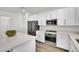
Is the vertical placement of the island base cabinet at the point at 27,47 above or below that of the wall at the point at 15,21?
below

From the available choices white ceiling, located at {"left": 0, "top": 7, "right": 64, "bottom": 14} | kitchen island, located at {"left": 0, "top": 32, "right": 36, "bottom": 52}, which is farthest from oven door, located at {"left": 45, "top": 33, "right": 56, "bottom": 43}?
white ceiling, located at {"left": 0, "top": 7, "right": 64, "bottom": 14}

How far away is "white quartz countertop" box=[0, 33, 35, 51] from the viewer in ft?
2.68

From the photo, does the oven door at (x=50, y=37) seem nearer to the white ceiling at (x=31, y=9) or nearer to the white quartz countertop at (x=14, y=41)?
the white quartz countertop at (x=14, y=41)

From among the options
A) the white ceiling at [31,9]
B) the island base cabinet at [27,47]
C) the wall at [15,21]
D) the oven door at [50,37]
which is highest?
the white ceiling at [31,9]

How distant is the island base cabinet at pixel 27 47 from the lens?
900mm

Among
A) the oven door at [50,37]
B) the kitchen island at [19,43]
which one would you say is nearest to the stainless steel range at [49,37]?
the oven door at [50,37]

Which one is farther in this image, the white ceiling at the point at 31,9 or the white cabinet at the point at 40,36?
the white cabinet at the point at 40,36

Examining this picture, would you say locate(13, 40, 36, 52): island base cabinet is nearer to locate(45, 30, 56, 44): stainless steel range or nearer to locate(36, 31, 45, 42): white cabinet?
locate(36, 31, 45, 42): white cabinet

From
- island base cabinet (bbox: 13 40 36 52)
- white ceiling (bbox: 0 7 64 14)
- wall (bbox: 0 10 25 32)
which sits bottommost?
island base cabinet (bbox: 13 40 36 52)

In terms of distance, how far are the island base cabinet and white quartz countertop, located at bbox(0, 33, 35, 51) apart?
0.15 ft

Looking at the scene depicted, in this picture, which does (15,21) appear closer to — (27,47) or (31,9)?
(31,9)

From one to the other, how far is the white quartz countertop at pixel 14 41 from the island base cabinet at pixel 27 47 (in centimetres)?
4

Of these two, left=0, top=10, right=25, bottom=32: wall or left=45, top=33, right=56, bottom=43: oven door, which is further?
left=45, top=33, right=56, bottom=43: oven door
